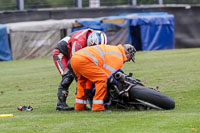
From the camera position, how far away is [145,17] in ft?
83.0

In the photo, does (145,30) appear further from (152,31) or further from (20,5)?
(20,5)

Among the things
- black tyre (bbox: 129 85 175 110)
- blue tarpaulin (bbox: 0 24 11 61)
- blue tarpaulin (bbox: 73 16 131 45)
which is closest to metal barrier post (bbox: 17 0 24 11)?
blue tarpaulin (bbox: 0 24 11 61)

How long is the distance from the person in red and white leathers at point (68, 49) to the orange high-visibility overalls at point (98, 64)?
482 mm

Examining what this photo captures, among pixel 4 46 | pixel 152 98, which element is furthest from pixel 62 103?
pixel 4 46

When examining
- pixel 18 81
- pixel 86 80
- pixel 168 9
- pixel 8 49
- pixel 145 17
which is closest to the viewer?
pixel 86 80

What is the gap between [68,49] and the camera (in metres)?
9.10

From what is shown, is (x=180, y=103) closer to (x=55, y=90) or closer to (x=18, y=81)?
(x=55, y=90)

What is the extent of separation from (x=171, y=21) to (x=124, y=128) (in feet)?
66.5

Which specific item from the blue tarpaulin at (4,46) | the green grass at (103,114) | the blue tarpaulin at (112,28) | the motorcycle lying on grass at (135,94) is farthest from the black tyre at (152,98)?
the blue tarpaulin at (112,28)

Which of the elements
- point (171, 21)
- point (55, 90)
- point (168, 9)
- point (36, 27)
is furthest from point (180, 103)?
point (168, 9)

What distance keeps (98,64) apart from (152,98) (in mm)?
1117

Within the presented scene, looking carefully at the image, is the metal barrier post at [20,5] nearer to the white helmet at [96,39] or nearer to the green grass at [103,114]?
the green grass at [103,114]

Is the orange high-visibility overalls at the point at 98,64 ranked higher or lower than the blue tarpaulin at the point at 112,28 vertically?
higher

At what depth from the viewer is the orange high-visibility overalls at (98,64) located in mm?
7945
